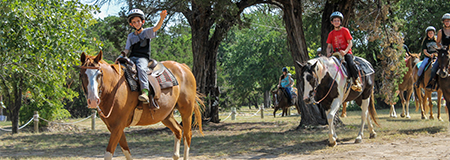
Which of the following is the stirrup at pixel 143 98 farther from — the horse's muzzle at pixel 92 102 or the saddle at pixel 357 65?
the saddle at pixel 357 65

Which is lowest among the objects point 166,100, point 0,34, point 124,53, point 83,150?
point 83,150

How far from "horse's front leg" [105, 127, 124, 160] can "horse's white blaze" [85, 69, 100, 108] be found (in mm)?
657

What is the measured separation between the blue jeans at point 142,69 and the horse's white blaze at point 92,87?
848 mm

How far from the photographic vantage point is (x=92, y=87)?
5.15 meters

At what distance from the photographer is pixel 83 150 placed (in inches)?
408

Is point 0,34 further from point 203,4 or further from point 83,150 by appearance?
point 203,4

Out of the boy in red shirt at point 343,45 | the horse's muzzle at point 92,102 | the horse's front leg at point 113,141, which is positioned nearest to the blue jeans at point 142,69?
the horse's front leg at point 113,141

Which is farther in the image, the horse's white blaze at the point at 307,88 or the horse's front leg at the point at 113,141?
the horse's white blaze at the point at 307,88

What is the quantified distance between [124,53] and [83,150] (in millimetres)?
5169

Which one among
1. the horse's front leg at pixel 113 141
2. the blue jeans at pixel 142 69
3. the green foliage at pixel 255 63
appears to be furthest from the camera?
the green foliage at pixel 255 63

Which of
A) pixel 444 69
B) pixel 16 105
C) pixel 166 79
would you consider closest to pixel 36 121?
pixel 16 105

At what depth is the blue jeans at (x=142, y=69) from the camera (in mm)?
6035

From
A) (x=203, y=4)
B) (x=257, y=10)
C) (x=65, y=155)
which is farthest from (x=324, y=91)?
(x=257, y=10)

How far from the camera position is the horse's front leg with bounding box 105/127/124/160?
5.49m
